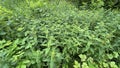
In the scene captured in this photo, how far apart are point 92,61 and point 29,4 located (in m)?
1.85

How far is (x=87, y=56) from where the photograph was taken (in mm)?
2152

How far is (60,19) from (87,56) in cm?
81

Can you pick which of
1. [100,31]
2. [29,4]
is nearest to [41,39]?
[100,31]

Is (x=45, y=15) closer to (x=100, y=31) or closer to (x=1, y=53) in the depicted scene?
(x=100, y=31)

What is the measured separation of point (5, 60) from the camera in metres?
1.88

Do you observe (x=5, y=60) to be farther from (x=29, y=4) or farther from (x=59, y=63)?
(x=29, y=4)

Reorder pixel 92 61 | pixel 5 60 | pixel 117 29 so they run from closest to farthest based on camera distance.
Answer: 1. pixel 5 60
2. pixel 92 61
3. pixel 117 29

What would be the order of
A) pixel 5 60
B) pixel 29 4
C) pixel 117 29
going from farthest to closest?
1. pixel 29 4
2. pixel 117 29
3. pixel 5 60

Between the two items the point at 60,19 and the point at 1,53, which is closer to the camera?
the point at 1,53

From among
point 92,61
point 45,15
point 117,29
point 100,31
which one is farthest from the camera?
point 45,15

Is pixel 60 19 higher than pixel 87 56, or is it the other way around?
pixel 60 19

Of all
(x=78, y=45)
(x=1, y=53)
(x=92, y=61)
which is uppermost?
(x=1, y=53)

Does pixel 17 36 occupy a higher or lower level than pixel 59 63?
higher

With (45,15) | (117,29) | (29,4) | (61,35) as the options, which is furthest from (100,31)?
(29,4)
